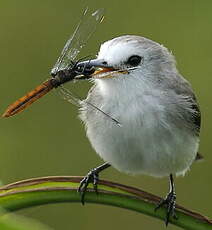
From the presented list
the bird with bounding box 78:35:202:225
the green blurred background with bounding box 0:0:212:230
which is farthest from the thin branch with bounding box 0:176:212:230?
the green blurred background with bounding box 0:0:212:230

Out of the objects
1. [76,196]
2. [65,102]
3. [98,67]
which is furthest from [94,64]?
[65,102]

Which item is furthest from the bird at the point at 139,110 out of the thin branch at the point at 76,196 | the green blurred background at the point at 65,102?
the green blurred background at the point at 65,102

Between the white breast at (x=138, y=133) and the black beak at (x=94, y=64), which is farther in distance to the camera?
the white breast at (x=138, y=133)

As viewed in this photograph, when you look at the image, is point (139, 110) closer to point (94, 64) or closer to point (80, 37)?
point (94, 64)

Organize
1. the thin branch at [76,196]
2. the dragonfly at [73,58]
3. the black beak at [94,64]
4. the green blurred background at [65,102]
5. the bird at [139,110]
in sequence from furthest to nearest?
the green blurred background at [65,102] → the bird at [139,110] → the black beak at [94,64] → the dragonfly at [73,58] → the thin branch at [76,196]

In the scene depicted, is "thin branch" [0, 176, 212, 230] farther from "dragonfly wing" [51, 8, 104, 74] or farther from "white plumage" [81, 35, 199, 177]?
"white plumage" [81, 35, 199, 177]

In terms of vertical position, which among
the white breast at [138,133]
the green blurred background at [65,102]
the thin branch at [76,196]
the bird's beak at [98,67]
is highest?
the green blurred background at [65,102]

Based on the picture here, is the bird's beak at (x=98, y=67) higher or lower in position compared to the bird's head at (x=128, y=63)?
lower

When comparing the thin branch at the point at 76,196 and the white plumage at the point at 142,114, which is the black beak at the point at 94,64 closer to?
the white plumage at the point at 142,114
